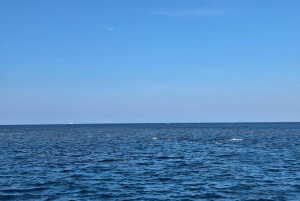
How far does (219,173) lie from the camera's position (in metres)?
36.2

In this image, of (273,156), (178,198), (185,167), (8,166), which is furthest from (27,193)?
(273,156)

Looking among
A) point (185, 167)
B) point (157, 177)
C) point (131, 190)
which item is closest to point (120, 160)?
point (185, 167)

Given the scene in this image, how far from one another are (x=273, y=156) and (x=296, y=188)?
2272cm

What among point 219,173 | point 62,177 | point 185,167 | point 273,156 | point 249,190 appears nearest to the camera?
point 249,190

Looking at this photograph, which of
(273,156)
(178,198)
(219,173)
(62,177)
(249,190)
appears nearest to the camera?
(178,198)

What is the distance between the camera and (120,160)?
46.9 m

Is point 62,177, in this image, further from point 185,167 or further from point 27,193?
point 185,167

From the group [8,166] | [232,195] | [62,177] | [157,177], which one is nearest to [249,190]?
[232,195]

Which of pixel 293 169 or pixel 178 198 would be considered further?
pixel 293 169

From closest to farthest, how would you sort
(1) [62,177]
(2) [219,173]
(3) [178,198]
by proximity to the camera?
(3) [178,198] → (1) [62,177] → (2) [219,173]

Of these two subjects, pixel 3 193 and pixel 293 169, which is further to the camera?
pixel 293 169

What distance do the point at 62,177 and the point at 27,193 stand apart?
645 cm

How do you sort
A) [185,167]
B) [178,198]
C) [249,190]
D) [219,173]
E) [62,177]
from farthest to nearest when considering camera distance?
[185,167]
[219,173]
[62,177]
[249,190]
[178,198]

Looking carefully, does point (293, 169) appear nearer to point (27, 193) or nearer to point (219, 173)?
point (219, 173)
